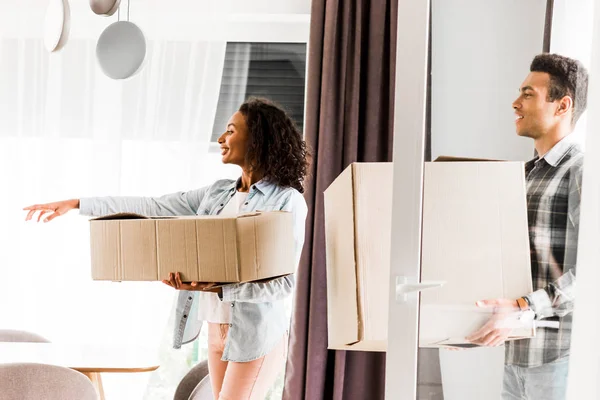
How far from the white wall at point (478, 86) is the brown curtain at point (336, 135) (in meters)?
1.82

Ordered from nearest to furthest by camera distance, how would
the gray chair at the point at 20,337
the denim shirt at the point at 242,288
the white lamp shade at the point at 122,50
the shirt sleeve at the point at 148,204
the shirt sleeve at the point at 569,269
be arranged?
the shirt sleeve at the point at 569,269 → the denim shirt at the point at 242,288 → the shirt sleeve at the point at 148,204 → the white lamp shade at the point at 122,50 → the gray chair at the point at 20,337

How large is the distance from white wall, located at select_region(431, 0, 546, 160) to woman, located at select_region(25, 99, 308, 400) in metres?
0.96

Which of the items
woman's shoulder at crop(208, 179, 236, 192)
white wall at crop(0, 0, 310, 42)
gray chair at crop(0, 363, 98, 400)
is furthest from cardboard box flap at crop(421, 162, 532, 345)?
white wall at crop(0, 0, 310, 42)

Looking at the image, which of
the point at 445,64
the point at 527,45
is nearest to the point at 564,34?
the point at 527,45

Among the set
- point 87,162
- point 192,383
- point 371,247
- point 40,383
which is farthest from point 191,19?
point 371,247

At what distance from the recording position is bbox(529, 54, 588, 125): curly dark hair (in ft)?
2.99

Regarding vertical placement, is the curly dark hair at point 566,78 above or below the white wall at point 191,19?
below

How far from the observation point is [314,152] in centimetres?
304

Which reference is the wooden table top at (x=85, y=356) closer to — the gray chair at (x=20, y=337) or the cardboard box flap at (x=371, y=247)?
the gray chair at (x=20, y=337)

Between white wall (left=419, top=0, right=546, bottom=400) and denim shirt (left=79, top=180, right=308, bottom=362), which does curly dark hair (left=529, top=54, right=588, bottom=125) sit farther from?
denim shirt (left=79, top=180, right=308, bottom=362)

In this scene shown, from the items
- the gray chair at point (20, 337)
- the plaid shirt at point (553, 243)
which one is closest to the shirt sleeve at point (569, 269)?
the plaid shirt at point (553, 243)

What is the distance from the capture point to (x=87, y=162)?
326cm

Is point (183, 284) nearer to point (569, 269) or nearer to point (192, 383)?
point (192, 383)

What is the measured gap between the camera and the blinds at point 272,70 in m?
3.26
